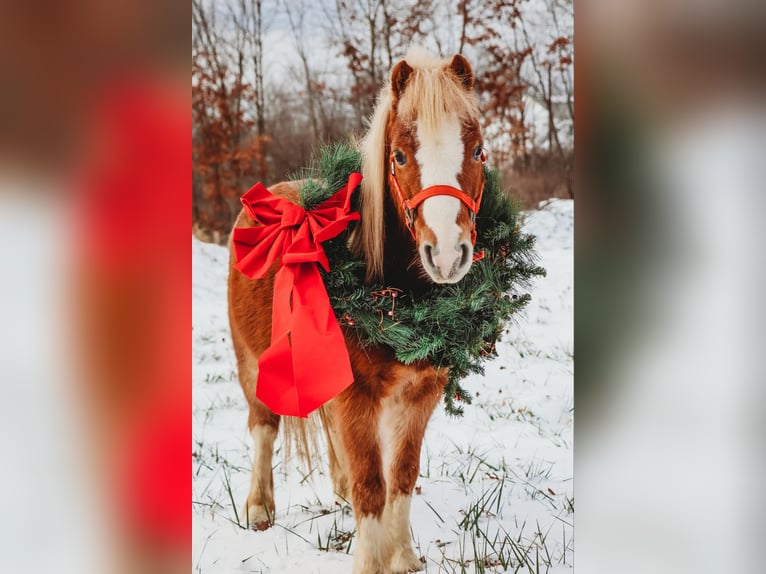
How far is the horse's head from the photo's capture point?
815mm

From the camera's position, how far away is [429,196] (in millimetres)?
822

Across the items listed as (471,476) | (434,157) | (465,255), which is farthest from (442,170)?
(471,476)

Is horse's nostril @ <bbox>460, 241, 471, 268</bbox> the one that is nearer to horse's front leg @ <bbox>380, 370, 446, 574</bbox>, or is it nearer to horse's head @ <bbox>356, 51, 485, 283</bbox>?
horse's head @ <bbox>356, 51, 485, 283</bbox>

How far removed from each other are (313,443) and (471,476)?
1.16 ft

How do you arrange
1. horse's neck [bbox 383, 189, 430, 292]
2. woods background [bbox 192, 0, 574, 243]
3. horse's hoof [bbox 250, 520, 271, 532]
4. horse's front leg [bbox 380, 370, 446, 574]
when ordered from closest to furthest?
horse's neck [bbox 383, 189, 430, 292]
horse's front leg [bbox 380, 370, 446, 574]
horse's hoof [bbox 250, 520, 271, 532]
woods background [bbox 192, 0, 574, 243]

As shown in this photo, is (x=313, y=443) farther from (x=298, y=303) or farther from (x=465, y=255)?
(x=465, y=255)

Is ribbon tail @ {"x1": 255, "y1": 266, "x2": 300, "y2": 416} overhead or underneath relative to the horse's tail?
overhead

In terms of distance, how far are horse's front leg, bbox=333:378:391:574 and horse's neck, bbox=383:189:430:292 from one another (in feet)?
0.63

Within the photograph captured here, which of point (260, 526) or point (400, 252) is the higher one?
point (400, 252)

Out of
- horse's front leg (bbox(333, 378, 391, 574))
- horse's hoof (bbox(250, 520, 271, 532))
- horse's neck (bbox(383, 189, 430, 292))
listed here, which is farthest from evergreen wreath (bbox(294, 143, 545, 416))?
horse's hoof (bbox(250, 520, 271, 532))

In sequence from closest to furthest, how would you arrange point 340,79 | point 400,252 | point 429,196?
1. point 429,196
2. point 400,252
3. point 340,79

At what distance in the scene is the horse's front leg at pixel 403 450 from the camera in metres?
1.03
